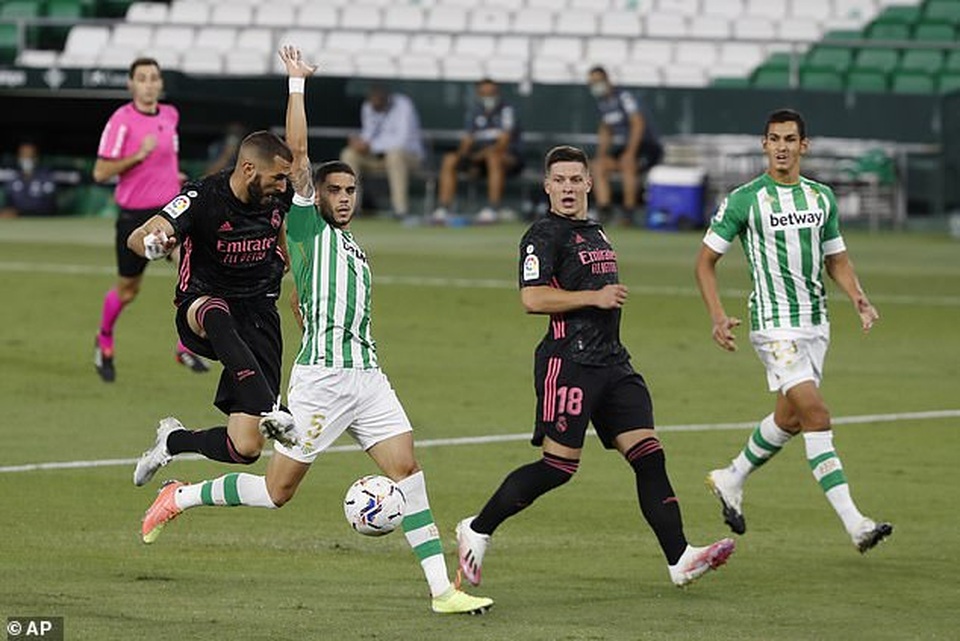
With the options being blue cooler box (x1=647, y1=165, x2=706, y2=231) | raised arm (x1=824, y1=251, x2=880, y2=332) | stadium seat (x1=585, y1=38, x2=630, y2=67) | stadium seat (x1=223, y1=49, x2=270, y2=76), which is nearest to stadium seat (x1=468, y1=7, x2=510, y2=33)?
stadium seat (x1=585, y1=38, x2=630, y2=67)

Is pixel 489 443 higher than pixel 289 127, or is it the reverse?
pixel 289 127

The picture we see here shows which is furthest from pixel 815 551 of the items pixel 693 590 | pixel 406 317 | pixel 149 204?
pixel 406 317

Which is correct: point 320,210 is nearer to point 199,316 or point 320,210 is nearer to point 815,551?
point 199,316

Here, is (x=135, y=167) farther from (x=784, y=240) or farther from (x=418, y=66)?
(x=418, y=66)

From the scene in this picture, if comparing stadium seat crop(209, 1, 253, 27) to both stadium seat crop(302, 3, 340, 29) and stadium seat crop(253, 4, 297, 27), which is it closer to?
stadium seat crop(253, 4, 297, 27)

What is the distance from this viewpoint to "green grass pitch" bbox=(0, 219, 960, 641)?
8992mm

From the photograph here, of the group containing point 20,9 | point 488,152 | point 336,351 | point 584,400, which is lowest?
point 488,152

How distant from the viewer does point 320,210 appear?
9.27 metres

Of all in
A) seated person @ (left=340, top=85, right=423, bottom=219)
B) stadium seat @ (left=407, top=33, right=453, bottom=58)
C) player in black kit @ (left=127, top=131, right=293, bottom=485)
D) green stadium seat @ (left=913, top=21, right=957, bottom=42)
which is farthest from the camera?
stadium seat @ (left=407, top=33, right=453, bottom=58)

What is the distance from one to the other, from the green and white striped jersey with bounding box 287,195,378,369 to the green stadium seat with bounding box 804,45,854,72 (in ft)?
75.8

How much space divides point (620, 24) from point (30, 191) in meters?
9.45

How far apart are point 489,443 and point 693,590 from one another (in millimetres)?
4779

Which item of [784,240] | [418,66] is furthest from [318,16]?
[784,240]

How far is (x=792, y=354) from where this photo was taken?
10906 mm
